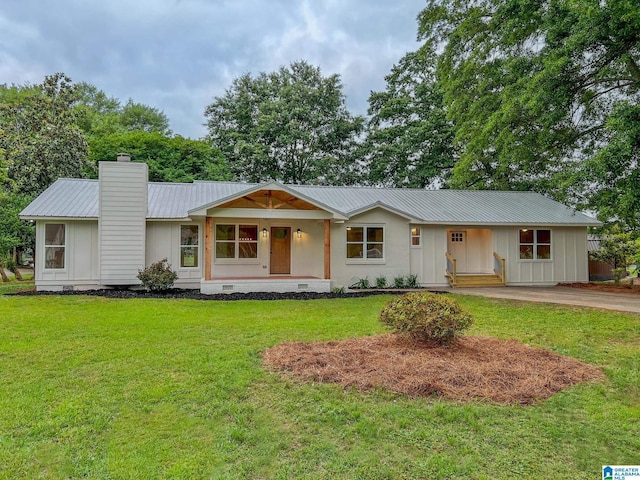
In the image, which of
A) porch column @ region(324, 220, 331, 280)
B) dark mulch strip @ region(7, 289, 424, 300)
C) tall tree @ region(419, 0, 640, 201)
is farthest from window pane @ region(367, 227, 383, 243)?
tall tree @ region(419, 0, 640, 201)

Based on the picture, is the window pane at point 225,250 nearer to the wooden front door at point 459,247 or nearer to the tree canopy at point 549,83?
the wooden front door at point 459,247

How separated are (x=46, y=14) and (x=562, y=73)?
20.0 meters

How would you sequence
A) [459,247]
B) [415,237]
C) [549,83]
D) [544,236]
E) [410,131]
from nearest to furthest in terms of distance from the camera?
1. [549,83]
2. [415,237]
3. [544,236]
4. [459,247]
5. [410,131]

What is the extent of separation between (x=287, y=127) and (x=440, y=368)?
23.1m

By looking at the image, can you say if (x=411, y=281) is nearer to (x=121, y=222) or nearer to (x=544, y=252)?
(x=544, y=252)

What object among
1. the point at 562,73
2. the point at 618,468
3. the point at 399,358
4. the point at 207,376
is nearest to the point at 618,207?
the point at 562,73

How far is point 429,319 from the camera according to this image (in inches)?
214

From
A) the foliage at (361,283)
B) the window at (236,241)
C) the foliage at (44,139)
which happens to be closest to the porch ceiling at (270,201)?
the window at (236,241)

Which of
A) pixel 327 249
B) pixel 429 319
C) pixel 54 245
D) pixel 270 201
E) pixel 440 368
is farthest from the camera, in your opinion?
pixel 327 249

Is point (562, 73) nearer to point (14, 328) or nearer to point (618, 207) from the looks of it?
point (618, 207)

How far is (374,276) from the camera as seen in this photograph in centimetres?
1433

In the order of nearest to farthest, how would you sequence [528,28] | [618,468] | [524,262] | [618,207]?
[618,468] → [618,207] → [528,28] → [524,262]

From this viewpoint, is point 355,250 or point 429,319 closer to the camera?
point 429,319

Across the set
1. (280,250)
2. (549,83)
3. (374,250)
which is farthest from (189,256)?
(549,83)
